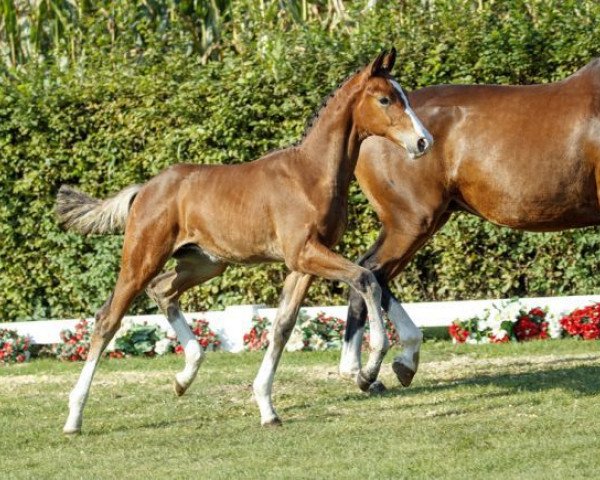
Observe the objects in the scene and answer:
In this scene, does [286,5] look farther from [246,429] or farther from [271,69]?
[246,429]

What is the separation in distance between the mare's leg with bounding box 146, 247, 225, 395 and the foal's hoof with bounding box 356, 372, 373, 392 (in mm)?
1161

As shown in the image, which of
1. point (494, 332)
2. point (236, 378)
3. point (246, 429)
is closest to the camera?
point (246, 429)

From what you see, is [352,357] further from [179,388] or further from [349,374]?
[179,388]

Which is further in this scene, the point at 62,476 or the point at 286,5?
the point at 286,5

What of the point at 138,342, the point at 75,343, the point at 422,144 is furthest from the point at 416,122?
the point at 75,343

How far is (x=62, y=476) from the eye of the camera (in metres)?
6.54

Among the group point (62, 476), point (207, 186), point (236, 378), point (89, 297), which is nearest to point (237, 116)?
point (89, 297)

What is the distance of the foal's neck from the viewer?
7754 millimetres

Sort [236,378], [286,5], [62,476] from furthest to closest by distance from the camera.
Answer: [286,5], [236,378], [62,476]

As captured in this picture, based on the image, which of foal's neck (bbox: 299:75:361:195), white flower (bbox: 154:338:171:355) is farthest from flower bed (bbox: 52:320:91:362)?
foal's neck (bbox: 299:75:361:195)

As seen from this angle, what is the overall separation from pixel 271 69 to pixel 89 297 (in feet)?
10.3

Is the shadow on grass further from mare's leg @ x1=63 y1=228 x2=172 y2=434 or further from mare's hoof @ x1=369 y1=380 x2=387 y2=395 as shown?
mare's leg @ x1=63 y1=228 x2=172 y2=434

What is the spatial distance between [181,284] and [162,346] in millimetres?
3678

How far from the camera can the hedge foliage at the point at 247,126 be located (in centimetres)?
1199
